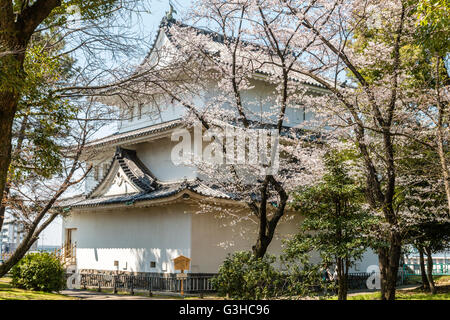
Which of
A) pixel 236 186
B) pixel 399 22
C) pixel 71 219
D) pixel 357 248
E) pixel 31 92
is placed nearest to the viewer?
pixel 31 92

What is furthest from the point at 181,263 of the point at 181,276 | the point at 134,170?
the point at 134,170

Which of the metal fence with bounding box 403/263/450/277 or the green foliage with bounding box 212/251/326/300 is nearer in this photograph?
the green foliage with bounding box 212/251/326/300

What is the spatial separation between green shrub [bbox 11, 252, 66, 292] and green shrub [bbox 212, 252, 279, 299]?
32.5 ft

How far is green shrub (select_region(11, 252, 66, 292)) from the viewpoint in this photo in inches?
652

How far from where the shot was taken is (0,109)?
816cm

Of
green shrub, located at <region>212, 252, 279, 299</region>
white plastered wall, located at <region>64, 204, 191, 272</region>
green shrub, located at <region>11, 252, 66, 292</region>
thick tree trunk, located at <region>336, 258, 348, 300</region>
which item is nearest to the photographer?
green shrub, located at <region>212, 252, 279, 299</region>

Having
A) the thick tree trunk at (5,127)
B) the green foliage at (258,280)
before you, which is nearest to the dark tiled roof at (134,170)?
the green foliage at (258,280)

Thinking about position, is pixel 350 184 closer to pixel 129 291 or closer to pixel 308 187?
pixel 308 187

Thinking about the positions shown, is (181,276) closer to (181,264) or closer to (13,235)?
(181,264)

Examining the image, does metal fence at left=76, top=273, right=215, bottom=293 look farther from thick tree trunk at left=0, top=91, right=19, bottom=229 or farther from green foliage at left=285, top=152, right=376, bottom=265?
thick tree trunk at left=0, top=91, right=19, bottom=229

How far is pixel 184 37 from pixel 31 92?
7982mm

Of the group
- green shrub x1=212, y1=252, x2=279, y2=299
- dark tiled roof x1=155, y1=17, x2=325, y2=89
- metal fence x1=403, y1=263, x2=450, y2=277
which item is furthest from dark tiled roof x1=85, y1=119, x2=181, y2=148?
metal fence x1=403, y1=263, x2=450, y2=277

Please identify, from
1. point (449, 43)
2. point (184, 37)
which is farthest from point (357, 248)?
point (184, 37)

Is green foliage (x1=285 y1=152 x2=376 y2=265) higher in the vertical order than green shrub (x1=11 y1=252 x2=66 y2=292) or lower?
higher
